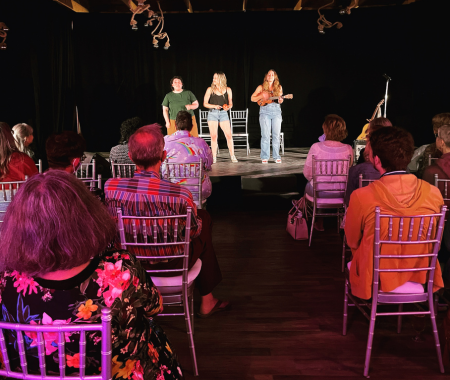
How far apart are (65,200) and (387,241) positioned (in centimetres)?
150

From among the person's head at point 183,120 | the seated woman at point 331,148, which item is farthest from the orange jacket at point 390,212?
Result: the person's head at point 183,120

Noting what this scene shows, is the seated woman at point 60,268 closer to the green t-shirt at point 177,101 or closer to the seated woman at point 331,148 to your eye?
the seated woman at point 331,148

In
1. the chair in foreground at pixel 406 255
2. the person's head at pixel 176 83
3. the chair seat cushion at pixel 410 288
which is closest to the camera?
the chair in foreground at pixel 406 255

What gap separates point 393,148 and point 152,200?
4.02 feet

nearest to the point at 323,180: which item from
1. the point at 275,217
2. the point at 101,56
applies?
the point at 275,217

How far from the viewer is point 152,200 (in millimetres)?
2197

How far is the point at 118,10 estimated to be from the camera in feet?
30.2

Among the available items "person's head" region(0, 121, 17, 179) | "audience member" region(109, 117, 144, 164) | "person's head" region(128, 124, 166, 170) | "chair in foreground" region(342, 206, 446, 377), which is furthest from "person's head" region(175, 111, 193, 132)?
"chair in foreground" region(342, 206, 446, 377)

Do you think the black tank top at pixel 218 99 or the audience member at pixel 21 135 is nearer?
the audience member at pixel 21 135

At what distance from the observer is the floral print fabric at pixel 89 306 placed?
1128 mm

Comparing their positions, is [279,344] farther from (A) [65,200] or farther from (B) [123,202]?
(A) [65,200]

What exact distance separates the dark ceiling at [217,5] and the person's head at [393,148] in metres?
7.47

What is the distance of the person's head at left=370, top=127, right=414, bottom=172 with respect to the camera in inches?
85.4

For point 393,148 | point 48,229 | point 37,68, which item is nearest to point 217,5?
point 37,68
